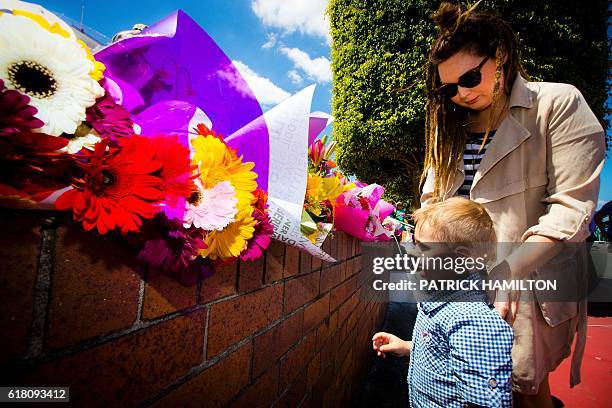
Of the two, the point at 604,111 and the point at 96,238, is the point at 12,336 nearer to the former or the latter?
the point at 96,238

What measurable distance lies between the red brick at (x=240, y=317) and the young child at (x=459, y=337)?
72 centimetres

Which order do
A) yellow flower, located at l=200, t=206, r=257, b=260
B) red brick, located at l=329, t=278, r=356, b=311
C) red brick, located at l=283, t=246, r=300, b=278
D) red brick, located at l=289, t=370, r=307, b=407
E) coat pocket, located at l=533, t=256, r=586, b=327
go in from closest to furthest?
1. yellow flower, located at l=200, t=206, r=257, b=260
2. red brick, located at l=283, t=246, r=300, b=278
3. red brick, located at l=289, t=370, r=307, b=407
4. coat pocket, located at l=533, t=256, r=586, b=327
5. red brick, located at l=329, t=278, r=356, b=311

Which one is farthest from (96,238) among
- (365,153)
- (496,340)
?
(365,153)

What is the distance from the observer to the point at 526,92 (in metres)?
1.41

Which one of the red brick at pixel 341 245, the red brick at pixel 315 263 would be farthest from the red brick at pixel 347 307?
the red brick at pixel 315 263

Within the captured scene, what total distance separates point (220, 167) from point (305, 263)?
0.68 metres

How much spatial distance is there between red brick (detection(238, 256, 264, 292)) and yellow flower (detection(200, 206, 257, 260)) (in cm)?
Answer: 14

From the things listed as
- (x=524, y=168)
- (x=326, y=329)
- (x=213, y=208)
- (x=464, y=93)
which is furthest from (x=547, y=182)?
(x=213, y=208)

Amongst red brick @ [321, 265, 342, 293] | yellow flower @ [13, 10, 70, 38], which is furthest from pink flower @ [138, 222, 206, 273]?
red brick @ [321, 265, 342, 293]

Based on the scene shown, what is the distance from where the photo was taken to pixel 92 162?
488 millimetres

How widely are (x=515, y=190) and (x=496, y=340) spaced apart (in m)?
0.65

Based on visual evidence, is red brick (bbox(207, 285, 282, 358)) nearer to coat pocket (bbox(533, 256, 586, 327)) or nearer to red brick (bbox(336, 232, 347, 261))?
red brick (bbox(336, 232, 347, 261))

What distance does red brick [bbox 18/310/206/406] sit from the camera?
1.52ft

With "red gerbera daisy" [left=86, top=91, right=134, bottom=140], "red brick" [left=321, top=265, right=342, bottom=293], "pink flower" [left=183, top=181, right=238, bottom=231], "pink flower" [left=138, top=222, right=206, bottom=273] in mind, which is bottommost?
"red brick" [left=321, top=265, right=342, bottom=293]
